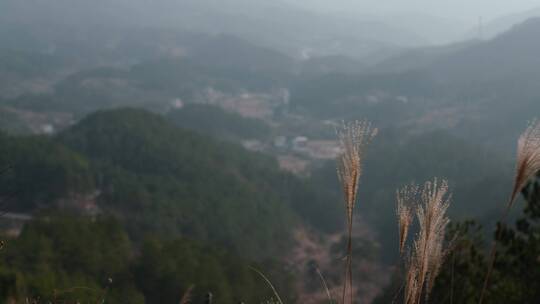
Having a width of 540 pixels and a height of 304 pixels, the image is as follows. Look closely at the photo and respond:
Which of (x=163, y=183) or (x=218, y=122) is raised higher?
(x=163, y=183)

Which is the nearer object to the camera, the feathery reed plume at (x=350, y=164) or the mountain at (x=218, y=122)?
the feathery reed plume at (x=350, y=164)

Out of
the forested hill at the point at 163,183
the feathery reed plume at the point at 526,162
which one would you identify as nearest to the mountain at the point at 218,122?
the forested hill at the point at 163,183

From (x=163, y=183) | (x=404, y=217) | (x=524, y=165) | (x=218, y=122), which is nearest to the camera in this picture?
(x=524, y=165)

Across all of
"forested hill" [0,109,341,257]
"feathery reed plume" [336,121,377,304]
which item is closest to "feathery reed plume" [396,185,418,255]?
"feathery reed plume" [336,121,377,304]

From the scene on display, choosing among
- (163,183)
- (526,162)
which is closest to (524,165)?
(526,162)

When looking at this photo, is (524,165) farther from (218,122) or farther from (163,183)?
(218,122)

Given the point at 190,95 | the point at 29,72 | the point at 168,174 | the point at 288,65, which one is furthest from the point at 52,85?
the point at 168,174

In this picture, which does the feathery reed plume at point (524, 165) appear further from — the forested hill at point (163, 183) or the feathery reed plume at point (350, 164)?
the forested hill at point (163, 183)

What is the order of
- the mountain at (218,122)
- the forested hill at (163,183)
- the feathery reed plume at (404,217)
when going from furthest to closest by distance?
the mountain at (218,122) → the forested hill at (163,183) → the feathery reed plume at (404,217)

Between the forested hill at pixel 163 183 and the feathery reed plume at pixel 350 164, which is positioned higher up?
the feathery reed plume at pixel 350 164
